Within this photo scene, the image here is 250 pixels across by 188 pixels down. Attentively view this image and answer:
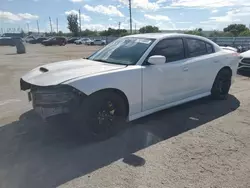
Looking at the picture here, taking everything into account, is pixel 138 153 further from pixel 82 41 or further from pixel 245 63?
pixel 82 41

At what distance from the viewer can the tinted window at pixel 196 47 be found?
5.23 meters

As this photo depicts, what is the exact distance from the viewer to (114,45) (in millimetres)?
5117

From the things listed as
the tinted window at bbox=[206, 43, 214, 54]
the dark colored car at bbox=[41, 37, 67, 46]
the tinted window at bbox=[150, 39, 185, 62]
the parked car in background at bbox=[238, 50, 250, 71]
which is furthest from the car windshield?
the dark colored car at bbox=[41, 37, 67, 46]

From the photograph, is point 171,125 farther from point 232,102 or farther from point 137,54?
point 232,102

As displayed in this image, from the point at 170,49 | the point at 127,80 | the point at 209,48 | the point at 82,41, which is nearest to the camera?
the point at 127,80

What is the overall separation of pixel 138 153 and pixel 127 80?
1143mm

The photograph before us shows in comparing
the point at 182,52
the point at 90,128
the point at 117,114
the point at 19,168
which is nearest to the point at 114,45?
the point at 182,52

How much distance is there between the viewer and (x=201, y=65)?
530 centimetres

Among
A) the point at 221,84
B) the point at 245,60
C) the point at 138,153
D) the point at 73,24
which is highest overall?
the point at 73,24

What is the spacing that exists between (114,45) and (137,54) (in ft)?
2.67

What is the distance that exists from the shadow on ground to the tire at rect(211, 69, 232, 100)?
30.3 inches

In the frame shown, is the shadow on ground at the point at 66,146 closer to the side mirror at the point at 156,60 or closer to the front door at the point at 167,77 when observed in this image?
the front door at the point at 167,77

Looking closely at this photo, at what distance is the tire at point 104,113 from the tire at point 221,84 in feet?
9.25

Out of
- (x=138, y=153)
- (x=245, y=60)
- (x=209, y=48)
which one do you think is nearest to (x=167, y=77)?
(x=138, y=153)
